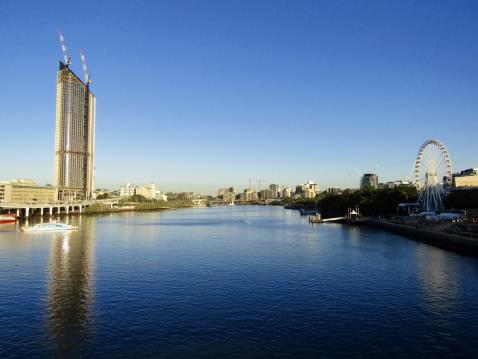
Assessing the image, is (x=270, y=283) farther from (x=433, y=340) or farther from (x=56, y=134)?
(x=56, y=134)

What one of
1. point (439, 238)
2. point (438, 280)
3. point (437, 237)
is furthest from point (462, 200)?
point (438, 280)

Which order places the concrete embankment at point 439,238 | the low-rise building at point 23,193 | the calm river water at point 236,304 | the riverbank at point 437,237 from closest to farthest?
the calm river water at point 236,304 → the concrete embankment at point 439,238 → the riverbank at point 437,237 → the low-rise building at point 23,193

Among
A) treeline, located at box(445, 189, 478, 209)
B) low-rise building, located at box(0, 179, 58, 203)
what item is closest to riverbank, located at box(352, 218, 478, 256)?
treeline, located at box(445, 189, 478, 209)

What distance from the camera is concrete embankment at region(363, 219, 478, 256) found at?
45141mm

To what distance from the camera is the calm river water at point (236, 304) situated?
17797 millimetres

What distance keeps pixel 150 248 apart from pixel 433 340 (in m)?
35.6

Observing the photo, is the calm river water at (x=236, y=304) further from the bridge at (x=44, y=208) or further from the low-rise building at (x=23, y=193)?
the low-rise building at (x=23, y=193)

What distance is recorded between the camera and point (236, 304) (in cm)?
2377

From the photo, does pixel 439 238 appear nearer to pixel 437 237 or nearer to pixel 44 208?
pixel 437 237

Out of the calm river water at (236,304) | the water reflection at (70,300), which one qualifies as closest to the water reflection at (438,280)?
the calm river water at (236,304)

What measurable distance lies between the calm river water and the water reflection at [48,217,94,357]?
8cm

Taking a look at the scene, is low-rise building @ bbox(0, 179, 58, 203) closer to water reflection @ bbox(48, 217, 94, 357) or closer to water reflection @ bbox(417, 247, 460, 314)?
water reflection @ bbox(48, 217, 94, 357)

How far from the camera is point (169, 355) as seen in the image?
16.6 m

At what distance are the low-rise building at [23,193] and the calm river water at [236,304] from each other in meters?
135
